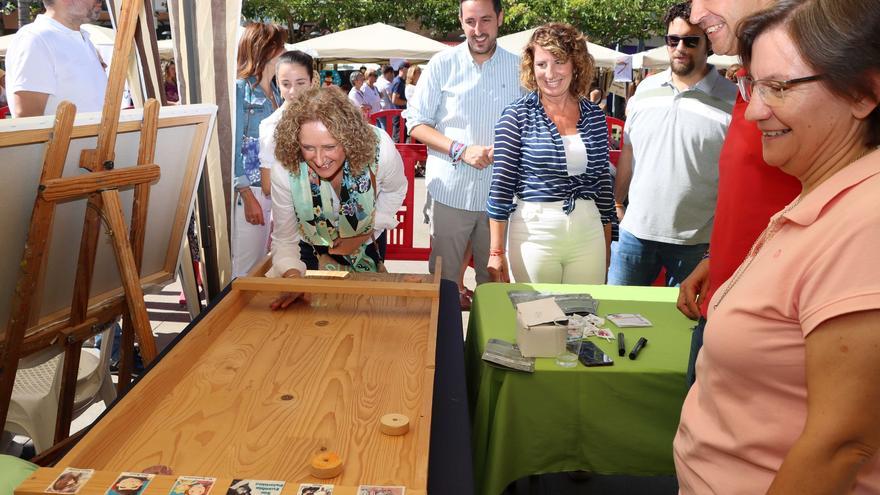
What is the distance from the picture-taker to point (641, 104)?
304 cm

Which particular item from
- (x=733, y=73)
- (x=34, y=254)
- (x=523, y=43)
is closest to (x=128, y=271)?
(x=34, y=254)

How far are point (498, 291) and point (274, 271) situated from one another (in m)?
0.79

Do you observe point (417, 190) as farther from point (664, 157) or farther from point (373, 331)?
point (373, 331)

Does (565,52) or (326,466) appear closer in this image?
(326,466)

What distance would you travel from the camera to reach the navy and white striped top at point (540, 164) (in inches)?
106

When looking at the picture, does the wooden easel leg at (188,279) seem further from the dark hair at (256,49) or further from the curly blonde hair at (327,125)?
the dark hair at (256,49)

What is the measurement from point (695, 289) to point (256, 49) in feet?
8.50

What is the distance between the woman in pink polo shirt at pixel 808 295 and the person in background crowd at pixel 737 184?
571 mm

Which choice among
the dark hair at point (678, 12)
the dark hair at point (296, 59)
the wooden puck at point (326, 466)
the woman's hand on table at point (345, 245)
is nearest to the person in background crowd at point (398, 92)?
the dark hair at point (296, 59)

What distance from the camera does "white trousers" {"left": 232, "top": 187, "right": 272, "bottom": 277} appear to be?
355cm

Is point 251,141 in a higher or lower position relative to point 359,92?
higher

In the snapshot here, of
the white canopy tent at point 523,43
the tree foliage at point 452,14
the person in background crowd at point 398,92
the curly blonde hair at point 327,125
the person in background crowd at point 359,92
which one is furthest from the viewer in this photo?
the tree foliage at point 452,14

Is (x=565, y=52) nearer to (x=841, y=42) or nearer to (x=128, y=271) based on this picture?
(x=128, y=271)

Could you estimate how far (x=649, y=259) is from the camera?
2994mm
